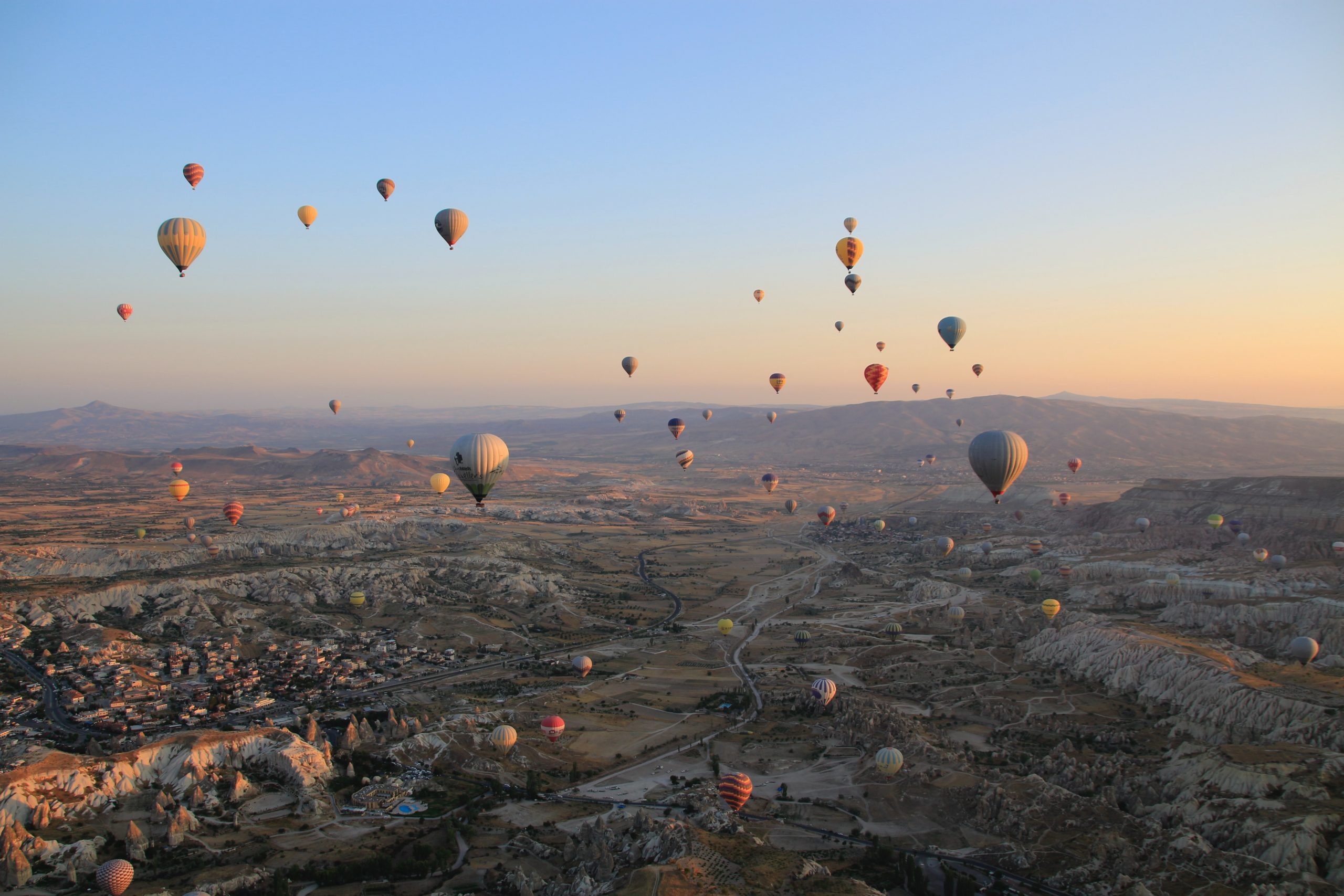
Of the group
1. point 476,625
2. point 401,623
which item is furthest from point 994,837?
point 401,623

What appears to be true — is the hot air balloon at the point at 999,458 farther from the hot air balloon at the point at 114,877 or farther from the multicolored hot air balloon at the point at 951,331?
the hot air balloon at the point at 114,877

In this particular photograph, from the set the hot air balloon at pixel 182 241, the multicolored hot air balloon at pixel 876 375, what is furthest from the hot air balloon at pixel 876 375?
the hot air balloon at pixel 182 241

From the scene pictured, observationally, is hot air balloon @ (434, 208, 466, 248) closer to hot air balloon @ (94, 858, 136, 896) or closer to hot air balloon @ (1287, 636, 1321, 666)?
hot air balloon @ (94, 858, 136, 896)

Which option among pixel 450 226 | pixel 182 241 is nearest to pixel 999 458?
pixel 450 226

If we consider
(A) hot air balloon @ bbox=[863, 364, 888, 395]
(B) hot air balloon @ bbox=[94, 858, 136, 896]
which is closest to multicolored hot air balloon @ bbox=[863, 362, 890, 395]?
(A) hot air balloon @ bbox=[863, 364, 888, 395]

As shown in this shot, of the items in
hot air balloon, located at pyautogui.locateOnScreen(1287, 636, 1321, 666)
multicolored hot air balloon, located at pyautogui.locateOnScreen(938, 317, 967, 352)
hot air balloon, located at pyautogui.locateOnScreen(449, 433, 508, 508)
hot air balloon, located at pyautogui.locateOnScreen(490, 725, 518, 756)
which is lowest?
hot air balloon, located at pyautogui.locateOnScreen(490, 725, 518, 756)

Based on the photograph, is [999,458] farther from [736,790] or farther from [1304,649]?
[736,790]

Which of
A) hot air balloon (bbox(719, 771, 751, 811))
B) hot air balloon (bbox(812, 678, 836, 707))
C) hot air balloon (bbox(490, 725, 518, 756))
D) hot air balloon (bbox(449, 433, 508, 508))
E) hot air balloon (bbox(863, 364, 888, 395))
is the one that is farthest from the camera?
hot air balloon (bbox(863, 364, 888, 395))
